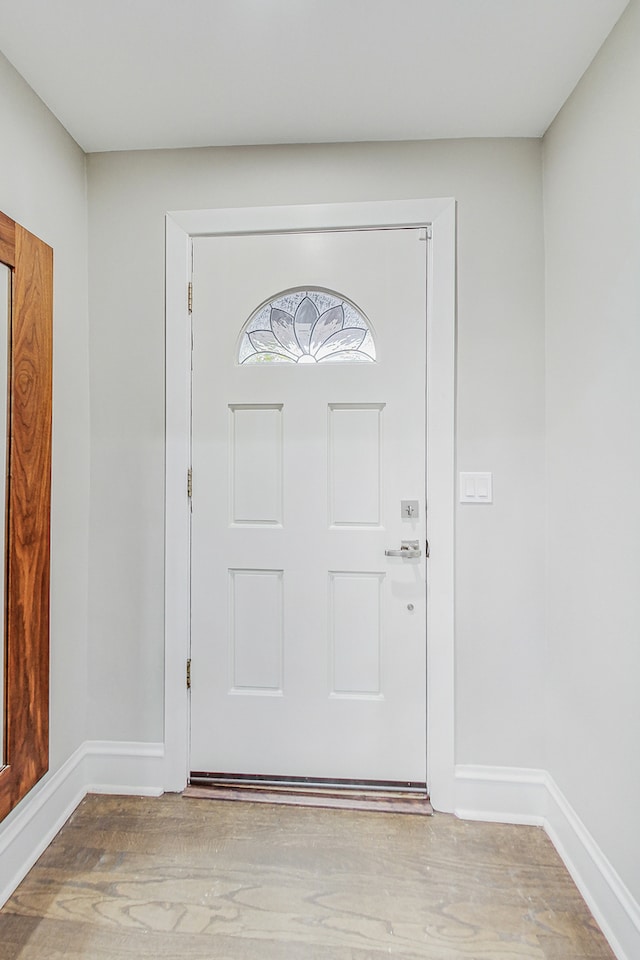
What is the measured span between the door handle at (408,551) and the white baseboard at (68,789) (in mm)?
1119

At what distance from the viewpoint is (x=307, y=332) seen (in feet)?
5.82

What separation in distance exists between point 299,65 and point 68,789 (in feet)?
7.99

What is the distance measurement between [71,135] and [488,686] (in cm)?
245

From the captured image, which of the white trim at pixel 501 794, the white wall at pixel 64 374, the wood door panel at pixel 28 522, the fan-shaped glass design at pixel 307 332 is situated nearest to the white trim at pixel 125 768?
the white wall at pixel 64 374

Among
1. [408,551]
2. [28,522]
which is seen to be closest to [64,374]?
[28,522]

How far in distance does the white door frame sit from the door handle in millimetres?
53

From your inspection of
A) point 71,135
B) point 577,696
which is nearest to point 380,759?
point 577,696

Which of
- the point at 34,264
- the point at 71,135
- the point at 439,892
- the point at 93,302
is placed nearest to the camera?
the point at 439,892

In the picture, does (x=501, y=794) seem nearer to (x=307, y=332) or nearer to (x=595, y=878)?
(x=595, y=878)

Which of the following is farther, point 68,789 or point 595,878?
point 68,789

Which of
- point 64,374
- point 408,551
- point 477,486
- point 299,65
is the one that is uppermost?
point 299,65

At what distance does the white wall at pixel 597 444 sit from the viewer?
121cm

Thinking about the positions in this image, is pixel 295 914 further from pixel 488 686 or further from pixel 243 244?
pixel 243 244

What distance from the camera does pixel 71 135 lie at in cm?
170
